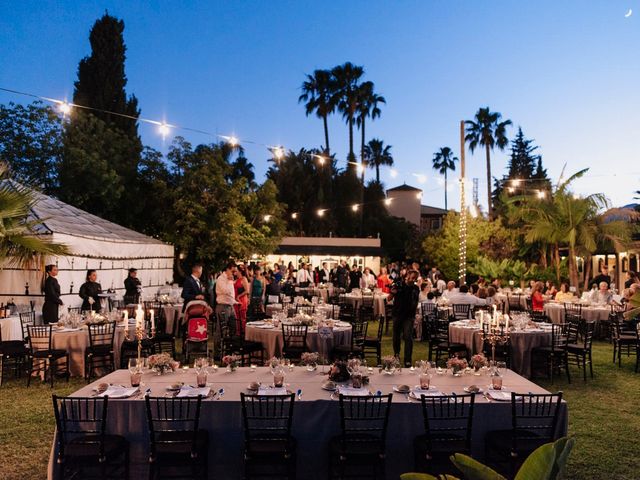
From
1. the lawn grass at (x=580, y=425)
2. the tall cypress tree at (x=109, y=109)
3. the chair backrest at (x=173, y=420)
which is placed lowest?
the lawn grass at (x=580, y=425)

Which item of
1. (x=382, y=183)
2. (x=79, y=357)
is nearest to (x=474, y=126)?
(x=382, y=183)

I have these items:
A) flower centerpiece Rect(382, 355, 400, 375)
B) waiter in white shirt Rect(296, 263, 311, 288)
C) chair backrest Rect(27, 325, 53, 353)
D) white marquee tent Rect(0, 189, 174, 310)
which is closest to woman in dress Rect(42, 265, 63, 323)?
white marquee tent Rect(0, 189, 174, 310)

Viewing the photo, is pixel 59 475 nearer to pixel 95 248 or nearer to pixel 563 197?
pixel 95 248

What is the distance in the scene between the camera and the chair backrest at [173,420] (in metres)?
5.54

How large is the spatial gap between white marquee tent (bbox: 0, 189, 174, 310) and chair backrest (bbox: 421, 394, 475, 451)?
10416 mm

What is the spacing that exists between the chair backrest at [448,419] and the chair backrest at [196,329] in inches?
250

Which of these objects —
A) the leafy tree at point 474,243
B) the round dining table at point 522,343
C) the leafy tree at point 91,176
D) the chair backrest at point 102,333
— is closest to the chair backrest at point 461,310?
the round dining table at point 522,343

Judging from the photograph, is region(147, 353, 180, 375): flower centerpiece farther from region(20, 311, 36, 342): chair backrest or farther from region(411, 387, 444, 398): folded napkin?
region(20, 311, 36, 342): chair backrest

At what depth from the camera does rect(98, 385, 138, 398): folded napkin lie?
19.8ft

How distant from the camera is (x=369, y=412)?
19.7 ft

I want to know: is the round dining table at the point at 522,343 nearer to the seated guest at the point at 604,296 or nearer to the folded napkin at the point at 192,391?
the seated guest at the point at 604,296

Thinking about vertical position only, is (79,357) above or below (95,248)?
below

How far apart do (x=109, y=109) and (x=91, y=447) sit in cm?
3504

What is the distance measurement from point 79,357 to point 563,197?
19.9 meters
